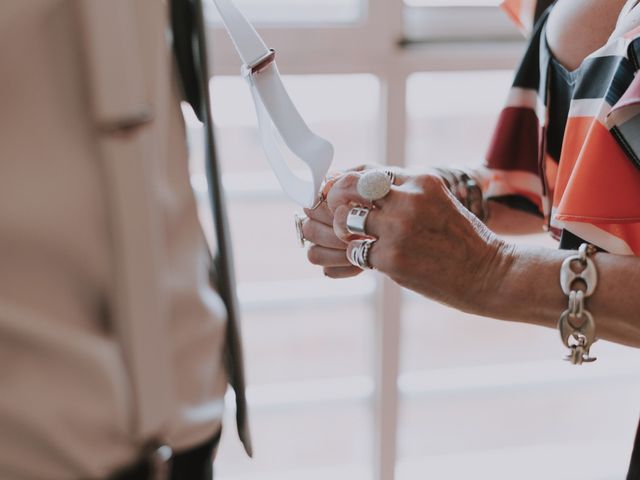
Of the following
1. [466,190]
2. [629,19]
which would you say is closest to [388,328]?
[466,190]

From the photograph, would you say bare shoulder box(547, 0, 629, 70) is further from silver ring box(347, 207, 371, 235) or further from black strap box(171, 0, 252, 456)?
black strap box(171, 0, 252, 456)

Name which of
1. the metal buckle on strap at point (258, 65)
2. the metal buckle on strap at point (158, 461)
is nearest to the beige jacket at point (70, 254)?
the metal buckle on strap at point (158, 461)

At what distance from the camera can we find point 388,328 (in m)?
1.17

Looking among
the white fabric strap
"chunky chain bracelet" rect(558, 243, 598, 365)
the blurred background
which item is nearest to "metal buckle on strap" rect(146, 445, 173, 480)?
the white fabric strap

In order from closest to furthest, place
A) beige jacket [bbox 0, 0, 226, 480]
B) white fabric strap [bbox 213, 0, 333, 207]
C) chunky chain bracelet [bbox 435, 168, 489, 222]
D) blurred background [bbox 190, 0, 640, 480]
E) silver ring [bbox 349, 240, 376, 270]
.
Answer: beige jacket [bbox 0, 0, 226, 480] < white fabric strap [bbox 213, 0, 333, 207] < silver ring [bbox 349, 240, 376, 270] < chunky chain bracelet [bbox 435, 168, 489, 222] < blurred background [bbox 190, 0, 640, 480]

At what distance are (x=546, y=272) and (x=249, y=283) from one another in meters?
0.70

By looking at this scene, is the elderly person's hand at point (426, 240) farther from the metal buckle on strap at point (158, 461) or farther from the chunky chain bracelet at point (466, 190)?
the metal buckle on strap at point (158, 461)

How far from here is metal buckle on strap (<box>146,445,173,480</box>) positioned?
385 mm

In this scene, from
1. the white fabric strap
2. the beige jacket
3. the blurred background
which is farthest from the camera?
the blurred background

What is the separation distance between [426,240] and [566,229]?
0.15 meters

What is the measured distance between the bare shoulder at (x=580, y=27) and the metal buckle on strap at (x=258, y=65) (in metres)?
0.36

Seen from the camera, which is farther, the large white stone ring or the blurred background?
the blurred background

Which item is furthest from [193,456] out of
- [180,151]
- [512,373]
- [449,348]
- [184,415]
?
[449,348]

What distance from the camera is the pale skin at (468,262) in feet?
1.95
